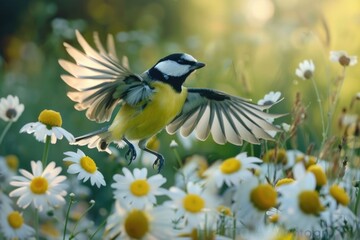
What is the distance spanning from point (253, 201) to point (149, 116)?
444mm

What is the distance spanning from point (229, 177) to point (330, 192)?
0.20 metres

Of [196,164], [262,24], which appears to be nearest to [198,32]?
[262,24]

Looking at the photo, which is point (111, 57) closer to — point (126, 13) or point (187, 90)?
point (187, 90)

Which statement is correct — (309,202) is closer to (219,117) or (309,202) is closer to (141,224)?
(141,224)

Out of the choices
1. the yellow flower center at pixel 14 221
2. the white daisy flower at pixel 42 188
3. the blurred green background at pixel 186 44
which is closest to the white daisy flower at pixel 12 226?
the yellow flower center at pixel 14 221

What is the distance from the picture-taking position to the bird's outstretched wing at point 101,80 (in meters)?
1.59

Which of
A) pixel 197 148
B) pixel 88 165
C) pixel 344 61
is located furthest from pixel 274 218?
pixel 197 148

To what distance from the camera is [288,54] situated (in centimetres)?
503

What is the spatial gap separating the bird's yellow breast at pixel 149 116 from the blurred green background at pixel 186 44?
42.4 inches

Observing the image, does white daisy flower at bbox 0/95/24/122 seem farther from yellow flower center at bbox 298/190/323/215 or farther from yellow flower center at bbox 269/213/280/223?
yellow flower center at bbox 298/190/323/215

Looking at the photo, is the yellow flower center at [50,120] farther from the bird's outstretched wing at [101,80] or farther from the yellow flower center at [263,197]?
the yellow flower center at [263,197]

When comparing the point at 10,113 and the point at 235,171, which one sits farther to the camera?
the point at 10,113

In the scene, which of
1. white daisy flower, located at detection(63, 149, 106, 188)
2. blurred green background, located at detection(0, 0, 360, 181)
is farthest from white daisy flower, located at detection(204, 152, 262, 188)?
blurred green background, located at detection(0, 0, 360, 181)

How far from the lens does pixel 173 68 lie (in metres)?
1.83
